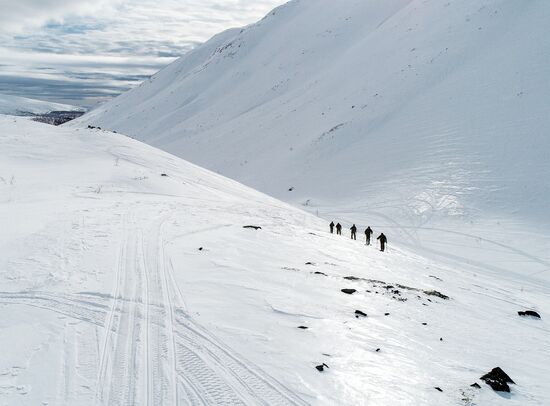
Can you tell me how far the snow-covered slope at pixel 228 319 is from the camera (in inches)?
266

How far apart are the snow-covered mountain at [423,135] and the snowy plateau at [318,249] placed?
0.73ft

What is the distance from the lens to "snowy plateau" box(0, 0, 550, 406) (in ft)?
23.7

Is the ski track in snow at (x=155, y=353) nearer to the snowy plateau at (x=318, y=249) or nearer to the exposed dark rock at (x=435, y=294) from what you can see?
the snowy plateau at (x=318, y=249)

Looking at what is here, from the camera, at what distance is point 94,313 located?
8.48 metres

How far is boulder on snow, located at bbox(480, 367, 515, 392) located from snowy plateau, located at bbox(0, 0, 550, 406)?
19 centimetres

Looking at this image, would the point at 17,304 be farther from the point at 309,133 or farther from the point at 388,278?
the point at 309,133

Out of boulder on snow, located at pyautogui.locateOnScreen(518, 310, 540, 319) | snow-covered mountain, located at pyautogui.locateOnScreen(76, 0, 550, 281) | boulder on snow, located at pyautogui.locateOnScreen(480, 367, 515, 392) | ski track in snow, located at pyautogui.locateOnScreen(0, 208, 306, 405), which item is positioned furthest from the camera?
snow-covered mountain, located at pyautogui.locateOnScreen(76, 0, 550, 281)

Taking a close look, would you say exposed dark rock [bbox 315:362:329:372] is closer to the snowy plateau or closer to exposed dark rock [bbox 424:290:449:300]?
the snowy plateau

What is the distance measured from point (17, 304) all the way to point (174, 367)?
373 cm

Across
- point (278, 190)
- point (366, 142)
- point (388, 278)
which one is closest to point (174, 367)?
point (388, 278)

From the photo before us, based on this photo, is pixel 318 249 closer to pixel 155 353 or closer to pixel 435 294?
pixel 435 294

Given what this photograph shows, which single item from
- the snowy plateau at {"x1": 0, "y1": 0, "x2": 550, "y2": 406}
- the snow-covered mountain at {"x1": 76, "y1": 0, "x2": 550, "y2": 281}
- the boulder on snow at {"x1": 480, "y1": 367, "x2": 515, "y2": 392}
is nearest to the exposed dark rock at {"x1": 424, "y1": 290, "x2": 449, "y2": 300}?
the snowy plateau at {"x1": 0, "y1": 0, "x2": 550, "y2": 406}

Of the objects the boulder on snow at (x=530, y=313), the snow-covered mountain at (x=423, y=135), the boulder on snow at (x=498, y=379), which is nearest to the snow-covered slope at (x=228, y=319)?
the boulder on snow at (x=498, y=379)

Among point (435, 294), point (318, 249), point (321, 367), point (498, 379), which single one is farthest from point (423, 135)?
point (321, 367)
